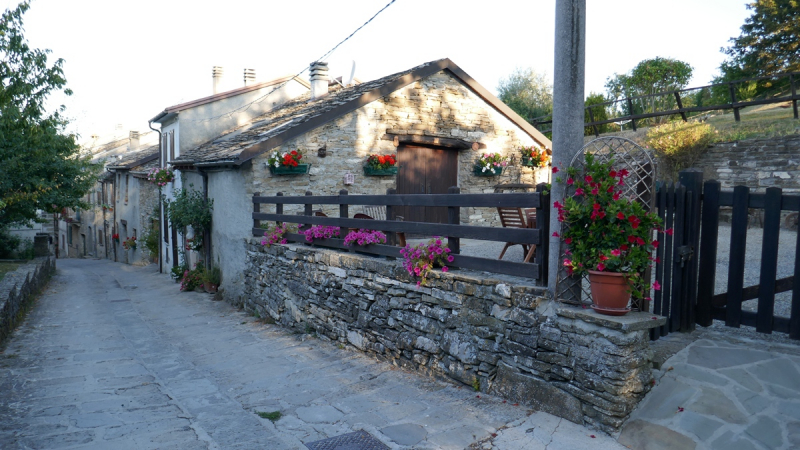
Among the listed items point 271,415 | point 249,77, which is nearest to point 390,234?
point 271,415

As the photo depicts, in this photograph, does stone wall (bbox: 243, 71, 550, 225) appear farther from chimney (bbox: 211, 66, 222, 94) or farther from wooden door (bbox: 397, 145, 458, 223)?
chimney (bbox: 211, 66, 222, 94)

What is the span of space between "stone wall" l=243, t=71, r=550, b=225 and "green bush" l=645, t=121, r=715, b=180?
2.85m

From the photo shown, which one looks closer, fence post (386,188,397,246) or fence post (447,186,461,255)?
fence post (447,186,461,255)

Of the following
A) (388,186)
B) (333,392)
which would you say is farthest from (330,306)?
(388,186)

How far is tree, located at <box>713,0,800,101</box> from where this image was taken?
21766mm

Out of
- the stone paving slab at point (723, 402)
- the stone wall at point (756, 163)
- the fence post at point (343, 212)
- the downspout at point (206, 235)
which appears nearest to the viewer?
the stone paving slab at point (723, 402)

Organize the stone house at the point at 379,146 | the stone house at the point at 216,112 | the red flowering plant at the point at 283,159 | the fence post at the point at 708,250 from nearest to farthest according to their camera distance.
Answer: the fence post at the point at 708,250 < the red flowering plant at the point at 283,159 < the stone house at the point at 379,146 < the stone house at the point at 216,112

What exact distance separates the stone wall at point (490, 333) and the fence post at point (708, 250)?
0.88 meters

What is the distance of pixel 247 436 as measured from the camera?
4.32m

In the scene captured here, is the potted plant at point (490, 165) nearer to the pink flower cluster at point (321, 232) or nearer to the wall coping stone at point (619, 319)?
the pink flower cluster at point (321, 232)

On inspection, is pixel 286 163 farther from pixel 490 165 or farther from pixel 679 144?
pixel 679 144

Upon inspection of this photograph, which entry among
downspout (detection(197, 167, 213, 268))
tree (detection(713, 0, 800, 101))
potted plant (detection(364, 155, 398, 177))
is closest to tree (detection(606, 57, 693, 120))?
tree (detection(713, 0, 800, 101))

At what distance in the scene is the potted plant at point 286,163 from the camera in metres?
10.0

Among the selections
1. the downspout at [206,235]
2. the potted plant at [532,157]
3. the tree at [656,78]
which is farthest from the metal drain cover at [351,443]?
the tree at [656,78]
